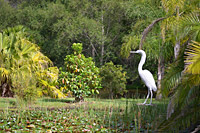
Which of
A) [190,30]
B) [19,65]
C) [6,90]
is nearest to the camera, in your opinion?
[190,30]

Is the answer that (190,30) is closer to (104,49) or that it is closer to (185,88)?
(185,88)

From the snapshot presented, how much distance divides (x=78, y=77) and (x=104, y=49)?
963 cm

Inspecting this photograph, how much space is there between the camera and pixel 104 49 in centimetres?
2005

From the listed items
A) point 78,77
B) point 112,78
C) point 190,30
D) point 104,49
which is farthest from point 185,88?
point 104,49

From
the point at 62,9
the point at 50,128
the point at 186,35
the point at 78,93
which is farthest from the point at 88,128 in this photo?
the point at 62,9

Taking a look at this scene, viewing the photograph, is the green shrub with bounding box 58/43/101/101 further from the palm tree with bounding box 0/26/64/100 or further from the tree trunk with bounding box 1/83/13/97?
the tree trunk with bounding box 1/83/13/97

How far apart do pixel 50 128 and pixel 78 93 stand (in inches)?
205

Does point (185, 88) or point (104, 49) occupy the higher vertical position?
point (104, 49)

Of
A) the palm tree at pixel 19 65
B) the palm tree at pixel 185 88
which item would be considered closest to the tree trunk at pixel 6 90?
the palm tree at pixel 19 65

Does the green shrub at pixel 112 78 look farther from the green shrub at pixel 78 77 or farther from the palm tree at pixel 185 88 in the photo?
the palm tree at pixel 185 88

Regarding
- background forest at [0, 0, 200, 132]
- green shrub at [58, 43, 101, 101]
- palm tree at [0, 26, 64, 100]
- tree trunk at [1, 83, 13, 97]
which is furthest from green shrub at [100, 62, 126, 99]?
tree trunk at [1, 83, 13, 97]

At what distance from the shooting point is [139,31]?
16.1m

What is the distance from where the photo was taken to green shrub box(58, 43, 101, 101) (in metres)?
10.6

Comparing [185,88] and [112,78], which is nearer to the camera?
[185,88]
